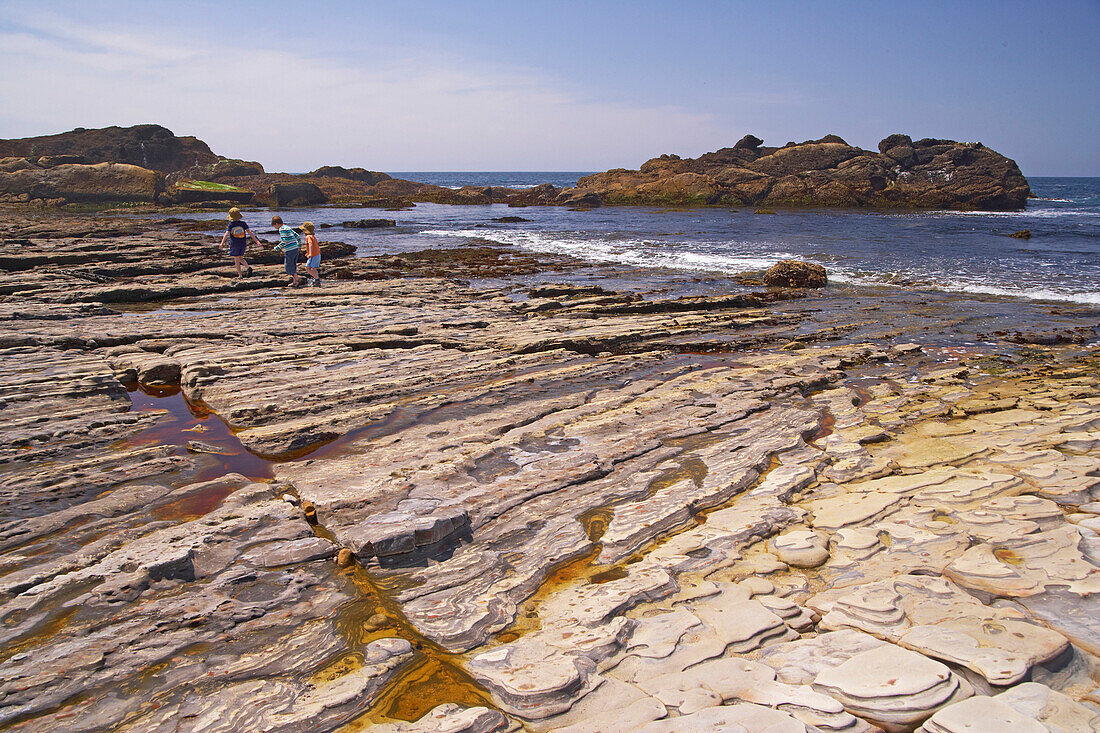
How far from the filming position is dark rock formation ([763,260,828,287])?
20.8m

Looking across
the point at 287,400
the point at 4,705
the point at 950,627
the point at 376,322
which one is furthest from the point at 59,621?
the point at 376,322

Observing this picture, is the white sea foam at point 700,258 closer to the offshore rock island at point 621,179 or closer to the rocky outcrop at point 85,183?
the offshore rock island at point 621,179

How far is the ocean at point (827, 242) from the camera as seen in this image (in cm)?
2353

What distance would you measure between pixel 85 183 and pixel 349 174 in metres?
42.6

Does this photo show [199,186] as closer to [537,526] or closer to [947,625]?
[537,526]

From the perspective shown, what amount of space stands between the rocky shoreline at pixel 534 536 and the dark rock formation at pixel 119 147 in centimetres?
7523

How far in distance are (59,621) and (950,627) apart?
22.3ft

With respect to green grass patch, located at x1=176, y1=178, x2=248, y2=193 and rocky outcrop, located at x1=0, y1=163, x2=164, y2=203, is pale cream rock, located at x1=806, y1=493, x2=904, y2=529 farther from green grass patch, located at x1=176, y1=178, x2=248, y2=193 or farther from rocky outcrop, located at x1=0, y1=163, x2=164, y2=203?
green grass patch, located at x1=176, y1=178, x2=248, y2=193

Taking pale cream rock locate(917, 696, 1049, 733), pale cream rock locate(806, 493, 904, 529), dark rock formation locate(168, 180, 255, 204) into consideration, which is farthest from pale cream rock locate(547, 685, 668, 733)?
dark rock formation locate(168, 180, 255, 204)

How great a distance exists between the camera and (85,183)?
5666 cm

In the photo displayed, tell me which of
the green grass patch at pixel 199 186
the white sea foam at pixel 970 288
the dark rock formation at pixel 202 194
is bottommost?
the white sea foam at pixel 970 288

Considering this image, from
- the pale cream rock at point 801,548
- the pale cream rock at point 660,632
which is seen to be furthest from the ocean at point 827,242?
the pale cream rock at point 660,632

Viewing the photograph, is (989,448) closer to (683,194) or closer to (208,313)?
(208,313)

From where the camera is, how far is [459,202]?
249 ft
